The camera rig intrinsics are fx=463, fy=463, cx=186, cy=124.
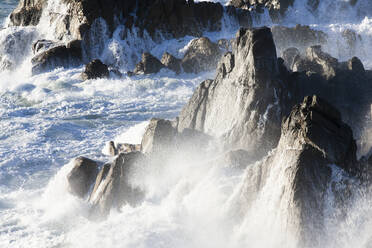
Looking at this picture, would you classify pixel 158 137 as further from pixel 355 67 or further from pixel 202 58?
pixel 202 58

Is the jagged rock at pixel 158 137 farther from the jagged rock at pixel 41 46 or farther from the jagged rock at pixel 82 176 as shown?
the jagged rock at pixel 41 46

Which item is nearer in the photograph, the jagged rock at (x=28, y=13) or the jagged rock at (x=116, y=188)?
the jagged rock at (x=116, y=188)

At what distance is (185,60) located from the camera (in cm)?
3556

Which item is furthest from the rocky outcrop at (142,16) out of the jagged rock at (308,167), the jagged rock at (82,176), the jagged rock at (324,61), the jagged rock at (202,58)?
the jagged rock at (308,167)

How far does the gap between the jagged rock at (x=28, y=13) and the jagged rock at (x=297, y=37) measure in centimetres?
2077

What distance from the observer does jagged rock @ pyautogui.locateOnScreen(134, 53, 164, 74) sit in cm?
3444

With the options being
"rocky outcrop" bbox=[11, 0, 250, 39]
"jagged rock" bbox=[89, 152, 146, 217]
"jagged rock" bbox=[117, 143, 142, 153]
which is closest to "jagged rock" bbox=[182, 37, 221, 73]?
"rocky outcrop" bbox=[11, 0, 250, 39]

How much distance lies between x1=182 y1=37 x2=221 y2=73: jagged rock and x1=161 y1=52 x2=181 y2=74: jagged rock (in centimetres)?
48

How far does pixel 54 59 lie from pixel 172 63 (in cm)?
923

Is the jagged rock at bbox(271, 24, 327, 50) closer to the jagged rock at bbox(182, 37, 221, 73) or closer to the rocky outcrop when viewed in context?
the rocky outcrop

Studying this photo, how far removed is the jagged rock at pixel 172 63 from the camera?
34938 mm

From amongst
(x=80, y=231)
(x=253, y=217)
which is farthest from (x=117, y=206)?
(x=253, y=217)

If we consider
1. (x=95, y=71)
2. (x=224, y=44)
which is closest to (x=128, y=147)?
(x=95, y=71)

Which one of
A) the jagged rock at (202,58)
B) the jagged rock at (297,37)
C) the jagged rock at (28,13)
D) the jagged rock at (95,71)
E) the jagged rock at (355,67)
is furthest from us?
the jagged rock at (28,13)
